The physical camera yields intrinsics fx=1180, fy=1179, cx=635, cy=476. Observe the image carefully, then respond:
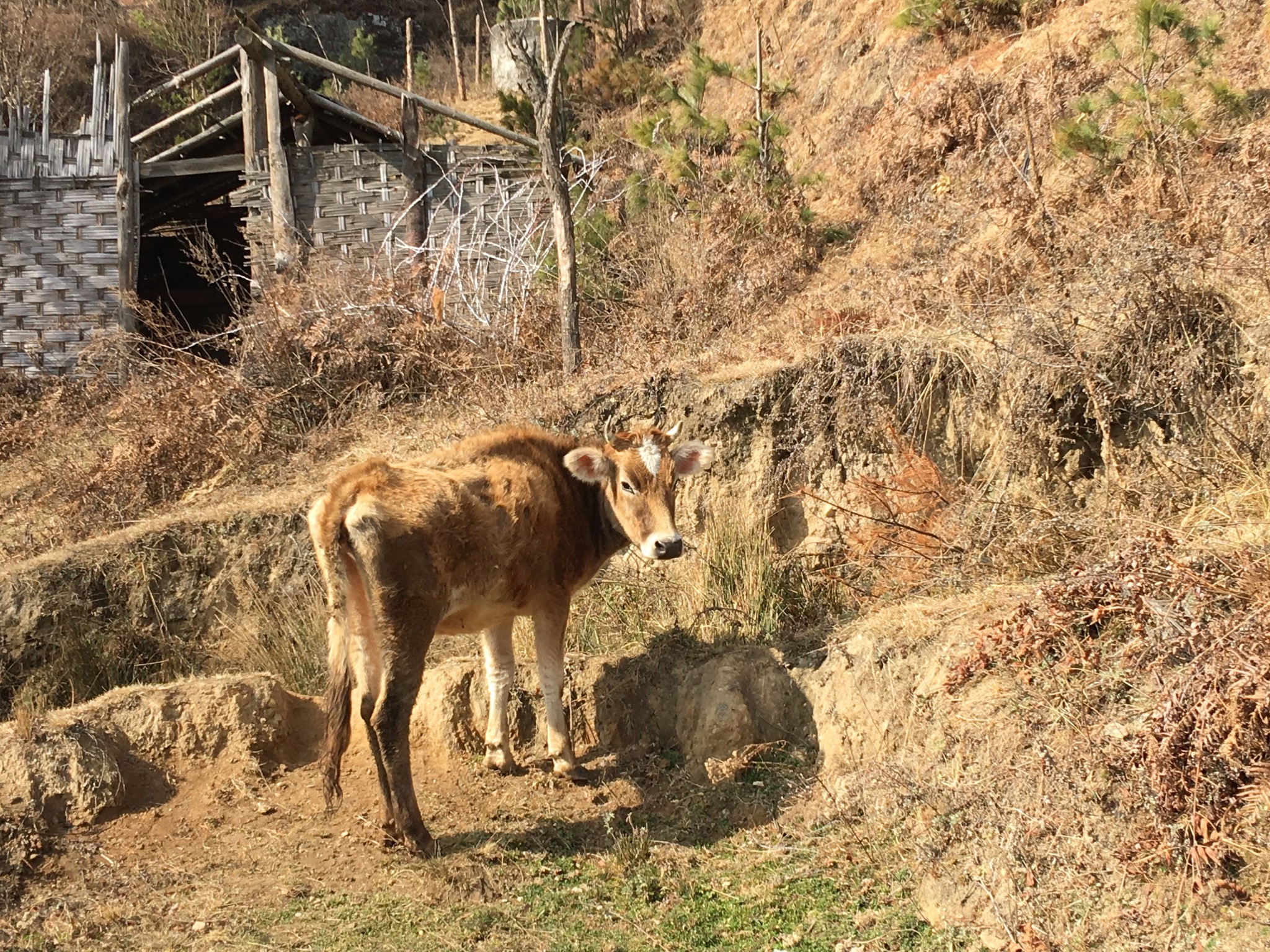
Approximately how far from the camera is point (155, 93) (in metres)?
17.0

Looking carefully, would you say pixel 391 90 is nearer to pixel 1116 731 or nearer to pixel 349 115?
pixel 349 115

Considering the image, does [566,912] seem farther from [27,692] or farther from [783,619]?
[27,692]

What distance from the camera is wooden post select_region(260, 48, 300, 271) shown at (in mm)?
15492

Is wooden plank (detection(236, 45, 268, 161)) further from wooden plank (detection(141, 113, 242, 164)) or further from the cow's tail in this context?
the cow's tail

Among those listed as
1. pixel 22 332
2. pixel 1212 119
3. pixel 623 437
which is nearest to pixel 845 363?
pixel 623 437

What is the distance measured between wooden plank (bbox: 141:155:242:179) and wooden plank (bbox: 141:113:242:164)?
76 millimetres

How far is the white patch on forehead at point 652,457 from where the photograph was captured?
7.97m

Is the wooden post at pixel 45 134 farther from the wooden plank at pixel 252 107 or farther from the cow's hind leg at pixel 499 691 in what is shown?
the cow's hind leg at pixel 499 691

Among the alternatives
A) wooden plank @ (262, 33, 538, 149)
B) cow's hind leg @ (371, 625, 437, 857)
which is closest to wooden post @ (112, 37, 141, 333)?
wooden plank @ (262, 33, 538, 149)

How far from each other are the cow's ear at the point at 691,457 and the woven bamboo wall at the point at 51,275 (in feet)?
34.8

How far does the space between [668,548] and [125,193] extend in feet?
39.1

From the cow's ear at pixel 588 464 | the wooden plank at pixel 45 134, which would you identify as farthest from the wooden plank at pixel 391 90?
the cow's ear at pixel 588 464

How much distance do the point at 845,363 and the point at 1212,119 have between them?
5.58 metres

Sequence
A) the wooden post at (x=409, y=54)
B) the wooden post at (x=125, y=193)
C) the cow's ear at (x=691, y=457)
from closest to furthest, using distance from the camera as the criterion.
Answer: the cow's ear at (x=691, y=457) → the wooden post at (x=125, y=193) → the wooden post at (x=409, y=54)
